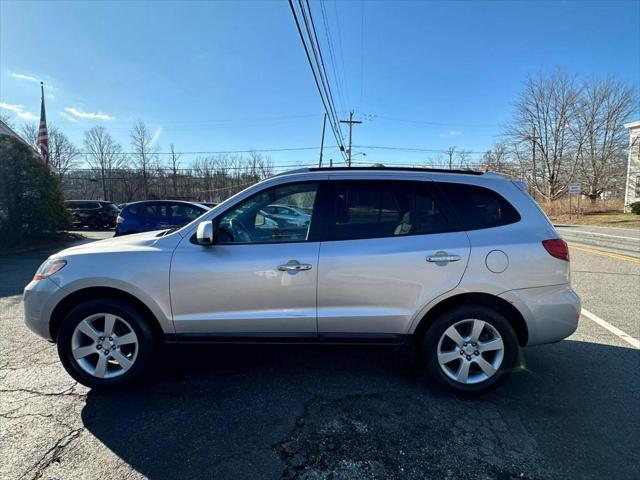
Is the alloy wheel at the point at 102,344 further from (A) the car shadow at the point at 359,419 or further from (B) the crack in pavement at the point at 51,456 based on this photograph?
(B) the crack in pavement at the point at 51,456

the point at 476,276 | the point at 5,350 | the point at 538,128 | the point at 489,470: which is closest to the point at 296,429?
the point at 489,470

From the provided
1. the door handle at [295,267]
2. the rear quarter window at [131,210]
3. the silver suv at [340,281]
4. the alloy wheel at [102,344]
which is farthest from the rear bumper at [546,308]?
the rear quarter window at [131,210]

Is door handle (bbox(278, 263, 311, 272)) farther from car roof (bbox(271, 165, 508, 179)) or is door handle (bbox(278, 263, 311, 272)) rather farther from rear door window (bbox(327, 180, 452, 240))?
car roof (bbox(271, 165, 508, 179))

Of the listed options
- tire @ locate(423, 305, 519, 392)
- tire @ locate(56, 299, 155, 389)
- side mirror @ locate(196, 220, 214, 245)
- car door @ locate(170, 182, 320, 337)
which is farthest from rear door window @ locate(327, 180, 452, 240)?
tire @ locate(56, 299, 155, 389)

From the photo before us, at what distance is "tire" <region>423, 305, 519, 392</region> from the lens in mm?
2920

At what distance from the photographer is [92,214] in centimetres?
2258

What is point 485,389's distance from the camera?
2.96m

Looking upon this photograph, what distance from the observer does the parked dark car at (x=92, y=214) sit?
22469 mm

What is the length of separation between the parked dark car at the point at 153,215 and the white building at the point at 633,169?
39465 millimetres

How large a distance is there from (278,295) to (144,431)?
1343 millimetres

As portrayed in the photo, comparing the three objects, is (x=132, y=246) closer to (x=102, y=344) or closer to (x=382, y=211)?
(x=102, y=344)

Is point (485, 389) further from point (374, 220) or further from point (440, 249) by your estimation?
point (374, 220)

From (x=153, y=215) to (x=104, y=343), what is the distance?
30.2 feet

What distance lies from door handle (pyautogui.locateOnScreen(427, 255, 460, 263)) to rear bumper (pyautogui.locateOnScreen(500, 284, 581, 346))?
0.49m
